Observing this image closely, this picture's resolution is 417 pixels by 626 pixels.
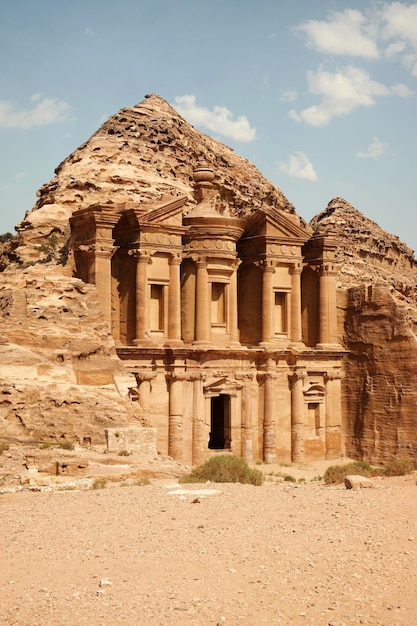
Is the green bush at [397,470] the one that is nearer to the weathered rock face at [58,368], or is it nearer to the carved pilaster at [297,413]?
the weathered rock face at [58,368]

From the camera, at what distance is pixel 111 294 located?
30.1 m

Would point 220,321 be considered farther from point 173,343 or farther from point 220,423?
point 220,423

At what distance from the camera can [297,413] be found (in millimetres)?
32312

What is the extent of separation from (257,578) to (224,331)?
22.5m

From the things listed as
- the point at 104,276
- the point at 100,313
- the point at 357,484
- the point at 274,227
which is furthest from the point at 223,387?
the point at 357,484

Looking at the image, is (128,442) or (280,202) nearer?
(128,442)

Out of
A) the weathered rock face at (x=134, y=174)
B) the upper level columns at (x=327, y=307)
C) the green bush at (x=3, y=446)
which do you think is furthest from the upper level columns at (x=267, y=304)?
the green bush at (x=3, y=446)

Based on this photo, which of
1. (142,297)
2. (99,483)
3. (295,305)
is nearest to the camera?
(99,483)

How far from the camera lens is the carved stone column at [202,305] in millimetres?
30719

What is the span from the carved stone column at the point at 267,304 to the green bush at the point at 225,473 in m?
15.4

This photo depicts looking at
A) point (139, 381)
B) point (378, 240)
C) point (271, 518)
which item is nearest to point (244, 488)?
point (271, 518)

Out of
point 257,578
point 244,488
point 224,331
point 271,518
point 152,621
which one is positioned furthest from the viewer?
point 224,331

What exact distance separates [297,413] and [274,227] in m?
7.44

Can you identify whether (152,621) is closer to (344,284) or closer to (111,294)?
(111,294)
